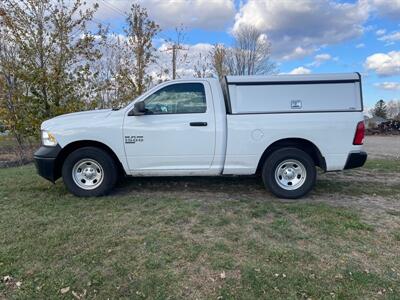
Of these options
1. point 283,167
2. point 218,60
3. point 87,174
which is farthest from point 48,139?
point 218,60

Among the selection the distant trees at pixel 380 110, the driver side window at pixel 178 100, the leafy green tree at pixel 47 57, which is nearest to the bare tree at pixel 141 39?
the leafy green tree at pixel 47 57

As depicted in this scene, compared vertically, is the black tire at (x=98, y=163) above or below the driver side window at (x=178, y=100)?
below

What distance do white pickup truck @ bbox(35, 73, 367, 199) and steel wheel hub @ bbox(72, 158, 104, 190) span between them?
2 cm

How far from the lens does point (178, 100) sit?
207 inches

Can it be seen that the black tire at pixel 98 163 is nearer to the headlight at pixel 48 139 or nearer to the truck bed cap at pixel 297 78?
the headlight at pixel 48 139

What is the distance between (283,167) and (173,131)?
196 centimetres

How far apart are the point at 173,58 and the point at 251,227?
17.2 metres

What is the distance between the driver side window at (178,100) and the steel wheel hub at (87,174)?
52.8 inches

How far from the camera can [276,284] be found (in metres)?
2.88

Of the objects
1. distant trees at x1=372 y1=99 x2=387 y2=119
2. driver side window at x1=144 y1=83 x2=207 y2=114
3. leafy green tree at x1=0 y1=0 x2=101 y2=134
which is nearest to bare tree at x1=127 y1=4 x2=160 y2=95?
leafy green tree at x1=0 y1=0 x2=101 y2=134

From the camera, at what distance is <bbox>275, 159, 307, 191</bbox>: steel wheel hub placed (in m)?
5.31

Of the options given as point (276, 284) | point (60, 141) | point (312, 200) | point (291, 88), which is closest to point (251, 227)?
point (276, 284)

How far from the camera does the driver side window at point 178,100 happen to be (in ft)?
17.1

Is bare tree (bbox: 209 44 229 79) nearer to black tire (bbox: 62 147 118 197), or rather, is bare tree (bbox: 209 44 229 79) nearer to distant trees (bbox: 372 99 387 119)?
black tire (bbox: 62 147 118 197)
